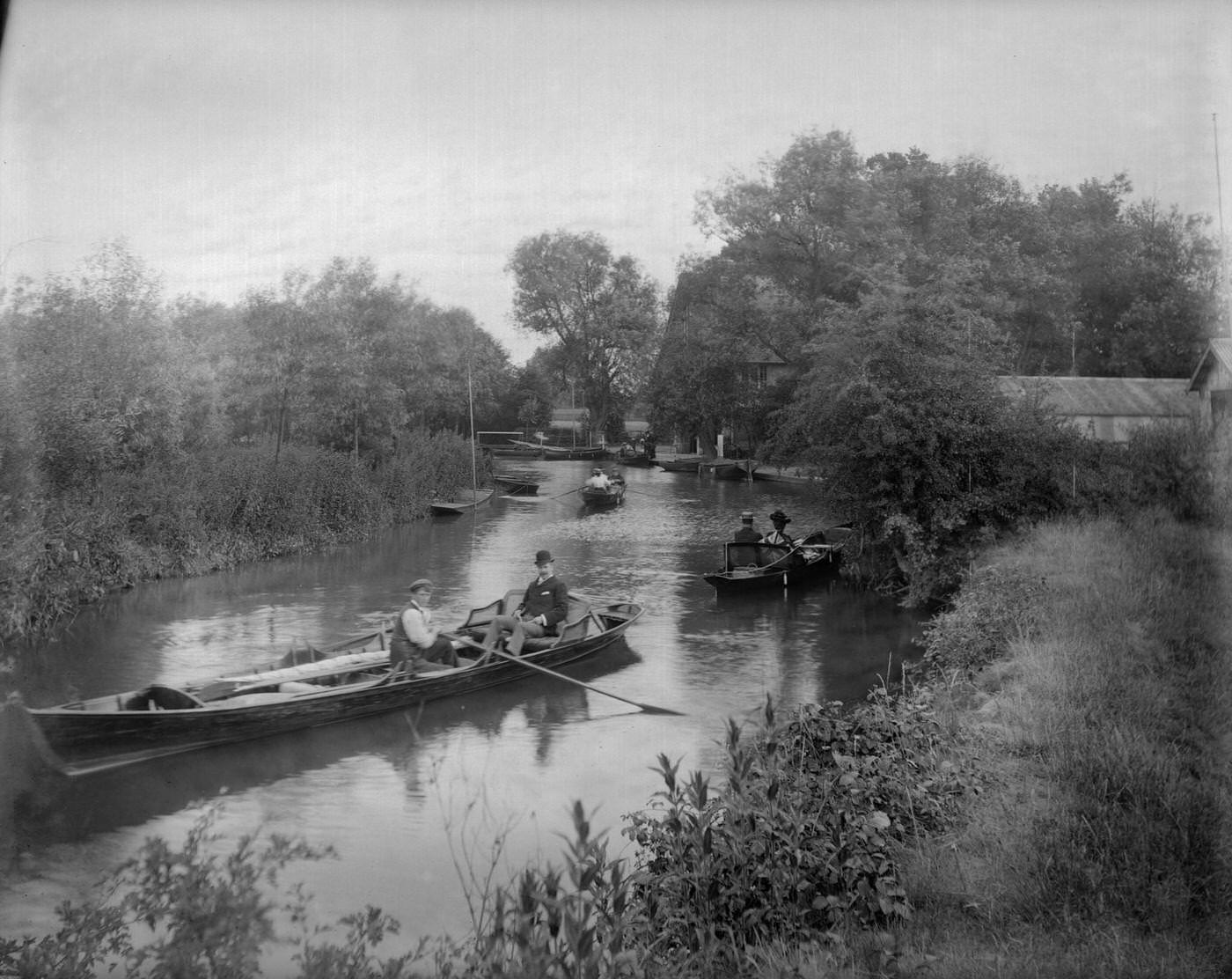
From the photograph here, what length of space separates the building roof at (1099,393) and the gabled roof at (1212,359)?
8.79 ft

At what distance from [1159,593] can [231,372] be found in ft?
47.9

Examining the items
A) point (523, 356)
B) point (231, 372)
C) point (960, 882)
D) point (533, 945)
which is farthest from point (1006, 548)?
point (231, 372)

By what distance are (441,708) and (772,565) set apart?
643 cm

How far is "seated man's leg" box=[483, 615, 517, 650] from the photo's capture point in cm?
925

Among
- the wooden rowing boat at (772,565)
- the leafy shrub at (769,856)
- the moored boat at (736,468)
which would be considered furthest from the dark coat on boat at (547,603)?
the moored boat at (736,468)

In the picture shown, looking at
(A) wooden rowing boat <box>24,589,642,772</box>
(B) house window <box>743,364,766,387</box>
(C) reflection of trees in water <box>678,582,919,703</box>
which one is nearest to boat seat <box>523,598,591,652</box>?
(A) wooden rowing boat <box>24,589,642,772</box>

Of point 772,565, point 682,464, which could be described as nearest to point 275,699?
point 772,565

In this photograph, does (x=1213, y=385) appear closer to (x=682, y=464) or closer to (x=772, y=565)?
(x=772, y=565)

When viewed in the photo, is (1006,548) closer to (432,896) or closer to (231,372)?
(432,896)

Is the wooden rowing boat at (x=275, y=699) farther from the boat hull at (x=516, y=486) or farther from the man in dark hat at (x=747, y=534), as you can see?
the boat hull at (x=516, y=486)

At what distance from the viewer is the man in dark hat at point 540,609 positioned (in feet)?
31.6

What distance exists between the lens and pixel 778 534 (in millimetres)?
Answer: 14695

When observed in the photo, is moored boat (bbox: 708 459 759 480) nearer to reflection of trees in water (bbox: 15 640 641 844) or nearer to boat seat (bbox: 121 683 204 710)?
reflection of trees in water (bbox: 15 640 641 844)

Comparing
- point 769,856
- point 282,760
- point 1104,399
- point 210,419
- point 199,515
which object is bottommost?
point 282,760
